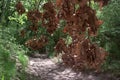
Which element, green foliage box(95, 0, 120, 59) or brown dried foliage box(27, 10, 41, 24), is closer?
brown dried foliage box(27, 10, 41, 24)

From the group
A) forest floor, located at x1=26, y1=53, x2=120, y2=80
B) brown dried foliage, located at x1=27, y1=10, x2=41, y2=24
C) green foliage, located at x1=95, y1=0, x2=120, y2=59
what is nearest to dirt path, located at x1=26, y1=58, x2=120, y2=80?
forest floor, located at x1=26, y1=53, x2=120, y2=80

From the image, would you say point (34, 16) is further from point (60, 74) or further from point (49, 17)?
point (60, 74)

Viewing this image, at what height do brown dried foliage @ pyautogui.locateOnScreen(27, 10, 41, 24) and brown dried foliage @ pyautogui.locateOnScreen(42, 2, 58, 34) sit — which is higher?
brown dried foliage @ pyautogui.locateOnScreen(27, 10, 41, 24)

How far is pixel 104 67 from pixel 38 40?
206 inches

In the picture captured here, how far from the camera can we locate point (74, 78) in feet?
25.7

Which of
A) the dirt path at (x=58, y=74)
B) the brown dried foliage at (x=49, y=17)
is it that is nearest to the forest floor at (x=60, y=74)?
the dirt path at (x=58, y=74)

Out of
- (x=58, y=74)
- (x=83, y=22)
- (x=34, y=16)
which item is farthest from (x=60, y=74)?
(x=83, y=22)

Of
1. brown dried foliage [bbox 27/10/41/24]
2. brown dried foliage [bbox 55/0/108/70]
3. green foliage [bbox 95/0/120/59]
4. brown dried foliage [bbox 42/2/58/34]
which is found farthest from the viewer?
green foliage [bbox 95/0/120/59]

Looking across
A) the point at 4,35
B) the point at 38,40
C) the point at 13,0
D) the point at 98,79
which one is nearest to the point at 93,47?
the point at 38,40

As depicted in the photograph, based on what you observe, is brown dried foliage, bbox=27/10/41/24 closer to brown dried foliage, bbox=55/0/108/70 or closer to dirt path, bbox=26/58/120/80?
brown dried foliage, bbox=55/0/108/70

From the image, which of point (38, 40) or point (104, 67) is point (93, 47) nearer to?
point (38, 40)

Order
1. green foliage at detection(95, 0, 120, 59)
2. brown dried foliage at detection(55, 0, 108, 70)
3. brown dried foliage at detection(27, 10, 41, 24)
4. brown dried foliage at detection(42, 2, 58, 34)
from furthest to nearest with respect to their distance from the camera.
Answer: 1. green foliage at detection(95, 0, 120, 59)
2. brown dried foliage at detection(27, 10, 41, 24)
3. brown dried foliage at detection(42, 2, 58, 34)
4. brown dried foliage at detection(55, 0, 108, 70)

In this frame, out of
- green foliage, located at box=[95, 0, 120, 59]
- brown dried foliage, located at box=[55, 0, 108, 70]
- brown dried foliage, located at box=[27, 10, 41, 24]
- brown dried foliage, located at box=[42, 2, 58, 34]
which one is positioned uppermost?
green foliage, located at box=[95, 0, 120, 59]

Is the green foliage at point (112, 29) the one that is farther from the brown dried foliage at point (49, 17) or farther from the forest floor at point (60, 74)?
the brown dried foliage at point (49, 17)
